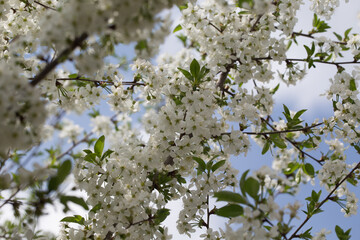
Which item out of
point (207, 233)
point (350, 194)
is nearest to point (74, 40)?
point (207, 233)

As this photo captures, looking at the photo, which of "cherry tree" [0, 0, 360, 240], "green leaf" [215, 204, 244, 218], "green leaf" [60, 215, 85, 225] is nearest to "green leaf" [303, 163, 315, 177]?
"cherry tree" [0, 0, 360, 240]

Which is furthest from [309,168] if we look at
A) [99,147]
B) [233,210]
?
[99,147]

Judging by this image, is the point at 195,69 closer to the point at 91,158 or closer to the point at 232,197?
the point at 91,158

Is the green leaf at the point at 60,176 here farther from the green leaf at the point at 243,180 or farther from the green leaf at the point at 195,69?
the green leaf at the point at 195,69

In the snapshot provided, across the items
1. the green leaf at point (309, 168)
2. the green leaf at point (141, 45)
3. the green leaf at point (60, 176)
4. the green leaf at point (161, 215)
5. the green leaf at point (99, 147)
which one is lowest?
the green leaf at point (60, 176)

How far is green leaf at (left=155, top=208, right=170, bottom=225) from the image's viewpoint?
319 centimetres

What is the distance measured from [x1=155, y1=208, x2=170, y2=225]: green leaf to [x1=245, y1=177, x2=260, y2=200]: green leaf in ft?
4.34

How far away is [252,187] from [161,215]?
4.60ft

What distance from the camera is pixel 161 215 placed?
3.21 metres

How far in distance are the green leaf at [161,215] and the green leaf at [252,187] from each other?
132 centimetres

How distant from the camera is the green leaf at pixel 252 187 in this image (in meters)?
2.09

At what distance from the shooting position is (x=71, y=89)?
172 inches

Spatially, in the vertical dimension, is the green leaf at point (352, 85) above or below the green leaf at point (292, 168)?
above

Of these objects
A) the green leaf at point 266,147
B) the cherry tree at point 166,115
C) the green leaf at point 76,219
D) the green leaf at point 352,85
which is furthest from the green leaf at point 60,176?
the green leaf at point 352,85
